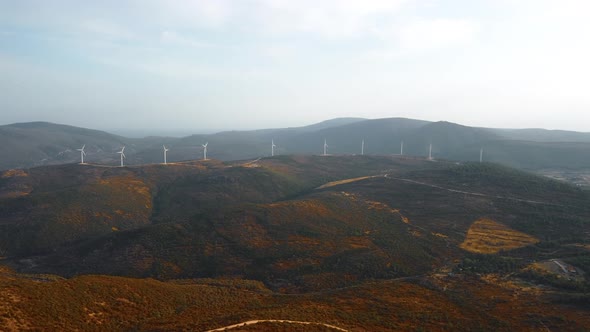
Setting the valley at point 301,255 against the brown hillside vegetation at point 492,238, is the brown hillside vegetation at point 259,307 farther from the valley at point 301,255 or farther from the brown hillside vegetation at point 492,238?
the brown hillside vegetation at point 492,238

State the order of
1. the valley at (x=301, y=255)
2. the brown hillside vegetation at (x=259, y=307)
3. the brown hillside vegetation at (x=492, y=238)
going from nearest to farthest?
the brown hillside vegetation at (x=259, y=307), the valley at (x=301, y=255), the brown hillside vegetation at (x=492, y=238)

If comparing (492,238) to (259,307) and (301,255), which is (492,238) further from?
(259,307)

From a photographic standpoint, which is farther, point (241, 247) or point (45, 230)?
point (45, 230)

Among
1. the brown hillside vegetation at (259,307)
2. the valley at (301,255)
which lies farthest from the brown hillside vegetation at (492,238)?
the brown hillside vegetation at (259,307)

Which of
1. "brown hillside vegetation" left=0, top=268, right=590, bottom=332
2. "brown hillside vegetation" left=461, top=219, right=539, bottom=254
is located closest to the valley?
"brown hillside vegetation" left=0, top=268, right=590, bottom=332

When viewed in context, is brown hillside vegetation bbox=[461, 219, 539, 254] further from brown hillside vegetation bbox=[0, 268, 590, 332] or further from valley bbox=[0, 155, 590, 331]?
brown hillside vegetation bbox=[0, 268, 590, 332]

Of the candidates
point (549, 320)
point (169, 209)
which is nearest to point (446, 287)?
point (549, 320)

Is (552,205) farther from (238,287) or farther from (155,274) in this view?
(155,274)
